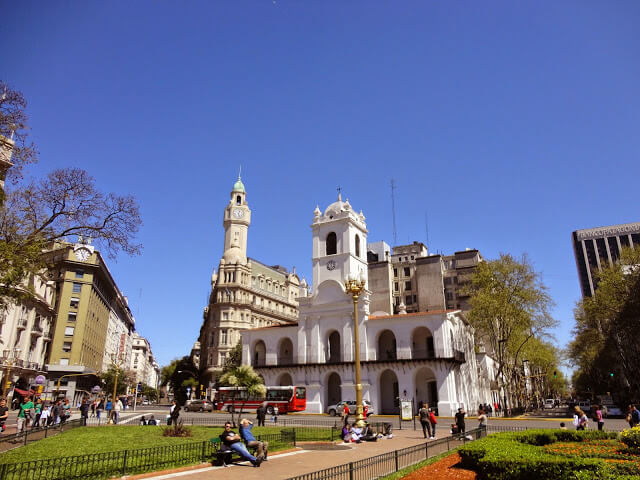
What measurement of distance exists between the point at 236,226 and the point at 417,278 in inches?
1325

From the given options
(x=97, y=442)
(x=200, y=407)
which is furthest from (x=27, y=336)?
(x=97, y=442)

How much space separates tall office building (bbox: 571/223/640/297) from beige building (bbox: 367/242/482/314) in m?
90.2

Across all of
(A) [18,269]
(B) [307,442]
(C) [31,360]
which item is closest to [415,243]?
(C) [31,360]

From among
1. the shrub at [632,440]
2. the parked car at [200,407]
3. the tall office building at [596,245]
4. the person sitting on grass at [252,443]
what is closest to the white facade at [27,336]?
the parked car at [200,407]

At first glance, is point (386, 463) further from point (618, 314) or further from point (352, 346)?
point (618, 314)

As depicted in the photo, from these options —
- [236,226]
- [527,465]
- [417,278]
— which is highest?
[236,226]

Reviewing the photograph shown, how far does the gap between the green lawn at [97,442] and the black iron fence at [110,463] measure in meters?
1.14

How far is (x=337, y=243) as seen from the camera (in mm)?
51469

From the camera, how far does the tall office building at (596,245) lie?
490 feet

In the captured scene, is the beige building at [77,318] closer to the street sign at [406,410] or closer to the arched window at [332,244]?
the arched window at [332,244]

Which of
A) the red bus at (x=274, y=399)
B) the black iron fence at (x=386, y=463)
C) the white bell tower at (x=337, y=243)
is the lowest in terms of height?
the black iron fence at (x=386, y=463)

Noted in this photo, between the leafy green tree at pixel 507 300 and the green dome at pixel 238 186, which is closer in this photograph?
the leafy green tree at pixel 507 300

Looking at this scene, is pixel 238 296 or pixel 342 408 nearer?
pixel 342 408

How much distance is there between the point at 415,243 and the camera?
89000 millimetres
